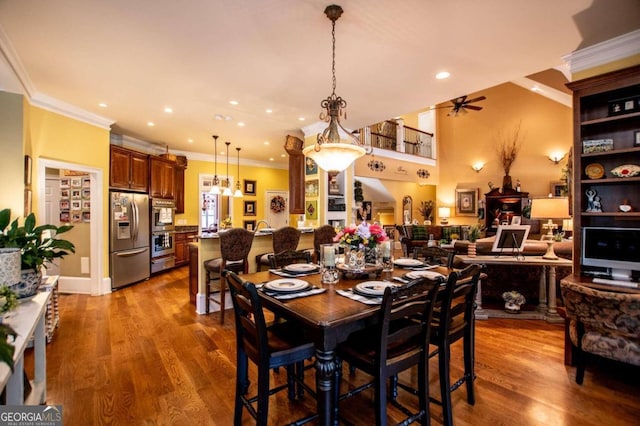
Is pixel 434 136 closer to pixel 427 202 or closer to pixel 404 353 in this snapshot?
pixel 427 202

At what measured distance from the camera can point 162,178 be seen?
247 inches

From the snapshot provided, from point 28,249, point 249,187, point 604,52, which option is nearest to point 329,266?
point 28,249

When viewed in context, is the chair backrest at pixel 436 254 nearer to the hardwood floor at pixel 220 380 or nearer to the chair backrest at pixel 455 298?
the chair backrest at pixel 455 298

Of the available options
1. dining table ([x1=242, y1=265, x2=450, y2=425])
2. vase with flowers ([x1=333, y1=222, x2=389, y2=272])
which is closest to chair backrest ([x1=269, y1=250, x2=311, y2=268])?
vase with flowers ([x1=333, y1=222, x2=389, y2=272])

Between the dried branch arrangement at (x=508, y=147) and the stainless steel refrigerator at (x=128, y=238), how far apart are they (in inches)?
361

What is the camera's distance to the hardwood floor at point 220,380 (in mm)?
1941

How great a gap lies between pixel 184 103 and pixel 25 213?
2.24 m

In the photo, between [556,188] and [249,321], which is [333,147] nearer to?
[249,321]

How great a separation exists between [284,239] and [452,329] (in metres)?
2.38

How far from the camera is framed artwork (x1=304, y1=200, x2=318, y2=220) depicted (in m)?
5.24

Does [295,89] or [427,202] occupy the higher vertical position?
[295,89]

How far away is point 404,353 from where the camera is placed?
1660 mm

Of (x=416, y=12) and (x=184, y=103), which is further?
(x=184, y=103)

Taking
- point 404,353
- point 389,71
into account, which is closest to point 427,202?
point 389,71
